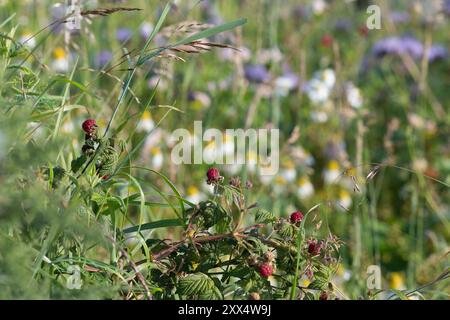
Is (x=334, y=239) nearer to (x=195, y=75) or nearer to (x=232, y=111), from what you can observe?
(x=232, y=111)

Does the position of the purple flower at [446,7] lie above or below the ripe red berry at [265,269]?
above

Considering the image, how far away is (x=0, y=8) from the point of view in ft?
8.60

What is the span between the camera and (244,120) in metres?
2.89

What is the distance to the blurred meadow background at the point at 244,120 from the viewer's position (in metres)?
1.29

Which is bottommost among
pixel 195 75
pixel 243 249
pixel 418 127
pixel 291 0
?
→ pixel 243 249

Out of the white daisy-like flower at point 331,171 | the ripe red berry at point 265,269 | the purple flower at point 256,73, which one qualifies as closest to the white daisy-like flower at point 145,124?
the purple flower at point 256,73

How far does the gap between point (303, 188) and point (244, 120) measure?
16.7 inches

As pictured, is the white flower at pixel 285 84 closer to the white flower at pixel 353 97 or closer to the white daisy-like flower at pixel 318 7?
the white flower at pixel 353 97

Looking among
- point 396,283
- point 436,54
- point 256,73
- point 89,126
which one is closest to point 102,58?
point 256,73

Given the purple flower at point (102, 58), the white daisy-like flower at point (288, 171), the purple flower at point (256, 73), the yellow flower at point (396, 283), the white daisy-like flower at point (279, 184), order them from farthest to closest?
1. the purple flower at point (256, 73)
2. the purple flower at point (102, 58)
3. the white daisy-like flower at point (288, 171)
4. the white daisy-like flower at point (279, 184)
5. the yellow flower at point (396, 283)

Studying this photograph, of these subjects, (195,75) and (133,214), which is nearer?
(133,214)

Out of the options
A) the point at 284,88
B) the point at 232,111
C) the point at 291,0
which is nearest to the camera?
the point at 232,111
